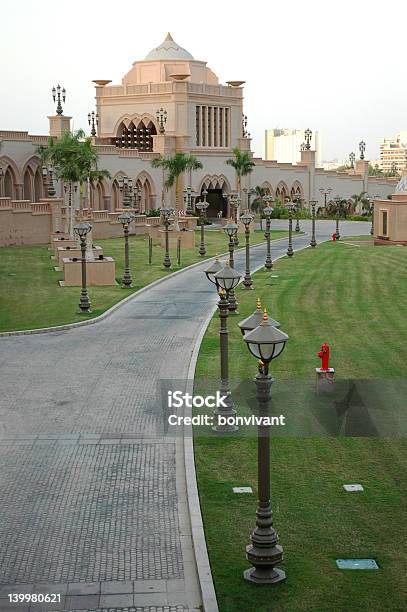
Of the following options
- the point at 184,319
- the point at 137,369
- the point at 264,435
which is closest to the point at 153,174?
the point at 184,319

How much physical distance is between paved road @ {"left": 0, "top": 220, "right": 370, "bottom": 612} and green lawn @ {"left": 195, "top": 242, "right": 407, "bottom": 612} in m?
0.62

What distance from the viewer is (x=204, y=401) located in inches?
893

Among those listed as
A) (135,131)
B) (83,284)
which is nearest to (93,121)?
(135,131)

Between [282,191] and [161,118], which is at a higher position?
[161,118]

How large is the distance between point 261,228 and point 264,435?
6775 centimetres

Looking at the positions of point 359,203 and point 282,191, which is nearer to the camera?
point 282,191

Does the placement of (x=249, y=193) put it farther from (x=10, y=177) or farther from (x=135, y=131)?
(x=10, y=177)

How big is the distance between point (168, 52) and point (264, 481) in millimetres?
83997

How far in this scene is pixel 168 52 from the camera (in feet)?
306

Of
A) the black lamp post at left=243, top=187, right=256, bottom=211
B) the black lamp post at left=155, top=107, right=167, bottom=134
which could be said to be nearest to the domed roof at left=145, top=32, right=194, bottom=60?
the black lamp post at left=155, top=107, right=167, bottom=134

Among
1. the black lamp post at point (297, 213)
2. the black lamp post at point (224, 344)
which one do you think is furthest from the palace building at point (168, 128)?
the black lamp post at point (224, 344)

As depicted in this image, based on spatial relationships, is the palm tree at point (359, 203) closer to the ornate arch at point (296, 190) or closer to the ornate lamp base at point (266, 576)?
the ornate arch at point (296, 190)

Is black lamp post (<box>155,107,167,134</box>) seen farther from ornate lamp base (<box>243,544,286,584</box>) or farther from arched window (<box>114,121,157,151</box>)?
ornate lamp base (<box>243,544,286,584</box>)

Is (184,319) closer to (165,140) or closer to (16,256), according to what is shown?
(16,256)
